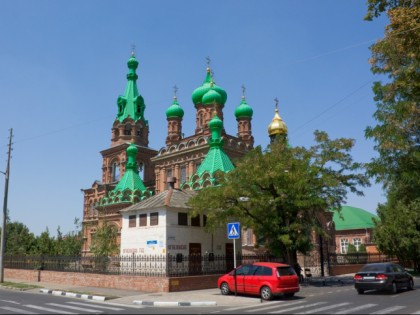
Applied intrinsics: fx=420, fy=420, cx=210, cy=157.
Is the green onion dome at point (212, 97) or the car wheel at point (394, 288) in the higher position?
the green onion dome at point (212, 97)

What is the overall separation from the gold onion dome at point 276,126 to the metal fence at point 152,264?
27.9 m

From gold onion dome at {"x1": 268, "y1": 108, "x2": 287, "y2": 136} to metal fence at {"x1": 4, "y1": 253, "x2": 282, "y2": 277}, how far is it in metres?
27.9

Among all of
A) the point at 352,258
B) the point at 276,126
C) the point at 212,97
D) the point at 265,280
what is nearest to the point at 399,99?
the point at 265,280

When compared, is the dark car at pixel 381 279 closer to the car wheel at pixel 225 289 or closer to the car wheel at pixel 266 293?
the car wheel at pixel 266 293

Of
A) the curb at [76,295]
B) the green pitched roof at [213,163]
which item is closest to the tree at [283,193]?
the curb at [76,295]

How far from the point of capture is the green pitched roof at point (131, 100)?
64312mm

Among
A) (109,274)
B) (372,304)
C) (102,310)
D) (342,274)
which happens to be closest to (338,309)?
(372,304)

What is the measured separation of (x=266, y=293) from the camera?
53.7 feet

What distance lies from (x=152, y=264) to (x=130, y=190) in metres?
32.6

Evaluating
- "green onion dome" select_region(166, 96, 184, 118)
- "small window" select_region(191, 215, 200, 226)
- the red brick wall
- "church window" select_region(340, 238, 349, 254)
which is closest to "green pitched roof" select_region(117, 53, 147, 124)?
"green onion dome" select_region(166, 96, 184, 118)

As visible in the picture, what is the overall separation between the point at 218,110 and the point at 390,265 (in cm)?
3886

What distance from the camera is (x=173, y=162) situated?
5547 cm

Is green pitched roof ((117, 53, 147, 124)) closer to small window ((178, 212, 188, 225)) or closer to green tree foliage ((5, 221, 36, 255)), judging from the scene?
green tree foliage ((5, 221, 36, 255))

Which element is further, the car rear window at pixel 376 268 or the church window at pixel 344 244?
the church window at pixel 344 244
